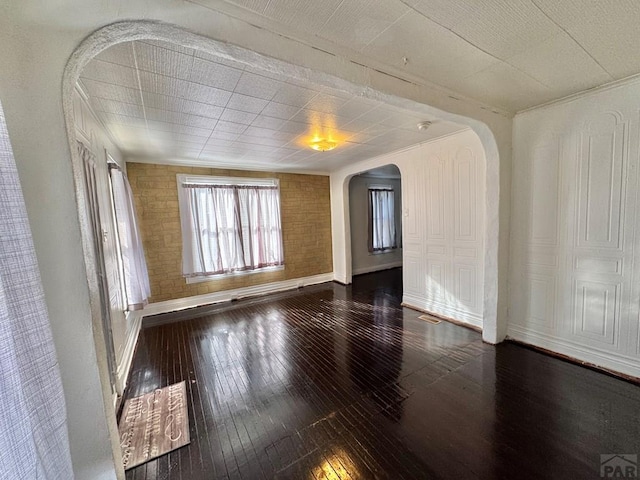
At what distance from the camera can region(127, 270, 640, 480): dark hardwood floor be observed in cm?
149

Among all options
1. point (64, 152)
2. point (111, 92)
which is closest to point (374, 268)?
point (111, 92)

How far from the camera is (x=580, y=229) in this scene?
2307 mm

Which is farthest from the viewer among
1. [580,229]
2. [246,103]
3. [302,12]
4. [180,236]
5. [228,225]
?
[228,225]

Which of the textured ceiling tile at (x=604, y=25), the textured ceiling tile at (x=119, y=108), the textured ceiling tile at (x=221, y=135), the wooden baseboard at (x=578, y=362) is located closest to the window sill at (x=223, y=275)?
the textured ceiling tile at (x=221, y=135)

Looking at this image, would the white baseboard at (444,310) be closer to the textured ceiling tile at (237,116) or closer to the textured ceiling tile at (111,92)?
the textured ceiling tile at (237,116)

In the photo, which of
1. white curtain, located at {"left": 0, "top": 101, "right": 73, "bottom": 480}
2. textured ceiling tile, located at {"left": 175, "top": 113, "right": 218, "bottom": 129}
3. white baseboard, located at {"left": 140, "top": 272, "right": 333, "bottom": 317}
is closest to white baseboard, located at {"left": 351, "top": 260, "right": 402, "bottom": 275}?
white baseboard, located at {"left": 140, "top": 272, "right": 333, "bottom": 317}

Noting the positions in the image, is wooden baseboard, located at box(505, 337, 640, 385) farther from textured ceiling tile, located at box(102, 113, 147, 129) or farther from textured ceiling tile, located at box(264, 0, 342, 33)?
textured ceiling tile, located at box(102, 113, 147, 129)

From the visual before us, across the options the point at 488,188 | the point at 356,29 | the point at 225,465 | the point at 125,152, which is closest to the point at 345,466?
the point at 225,465

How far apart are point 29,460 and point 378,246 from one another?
6.26m

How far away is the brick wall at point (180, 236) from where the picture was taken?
157 inches

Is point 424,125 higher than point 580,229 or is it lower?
higher

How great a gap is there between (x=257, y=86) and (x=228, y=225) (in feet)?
10.1

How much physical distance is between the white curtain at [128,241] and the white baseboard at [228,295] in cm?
118

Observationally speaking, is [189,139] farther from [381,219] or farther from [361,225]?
[381,219]
